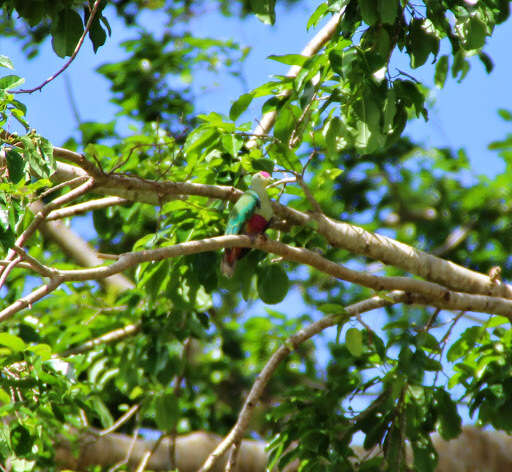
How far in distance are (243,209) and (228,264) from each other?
321 mm

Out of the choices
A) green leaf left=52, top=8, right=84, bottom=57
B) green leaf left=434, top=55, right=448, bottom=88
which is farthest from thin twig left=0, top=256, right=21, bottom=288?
green leaf left=434, top=55, right=448, bottom=88

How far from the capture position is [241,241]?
9.09 ft

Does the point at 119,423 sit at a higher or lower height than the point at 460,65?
lower

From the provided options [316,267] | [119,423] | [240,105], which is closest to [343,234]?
[316,267]

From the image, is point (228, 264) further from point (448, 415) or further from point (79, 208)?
point (448, 415)

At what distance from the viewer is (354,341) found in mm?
3189

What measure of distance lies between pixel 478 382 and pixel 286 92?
63.2 inches

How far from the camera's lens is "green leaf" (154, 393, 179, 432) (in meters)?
3.84

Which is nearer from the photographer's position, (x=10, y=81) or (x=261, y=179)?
(x=10, y=81)

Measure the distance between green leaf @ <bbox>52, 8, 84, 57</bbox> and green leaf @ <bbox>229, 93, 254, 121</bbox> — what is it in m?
0.68

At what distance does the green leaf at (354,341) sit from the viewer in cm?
317

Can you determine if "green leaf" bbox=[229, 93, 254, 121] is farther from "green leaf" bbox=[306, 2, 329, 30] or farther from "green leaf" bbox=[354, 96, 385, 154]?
"green leaf" bbox=[354, 96, 385, 154]

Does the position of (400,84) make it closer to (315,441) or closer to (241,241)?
(241,241)

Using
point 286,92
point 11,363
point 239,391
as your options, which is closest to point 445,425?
point 286,92
